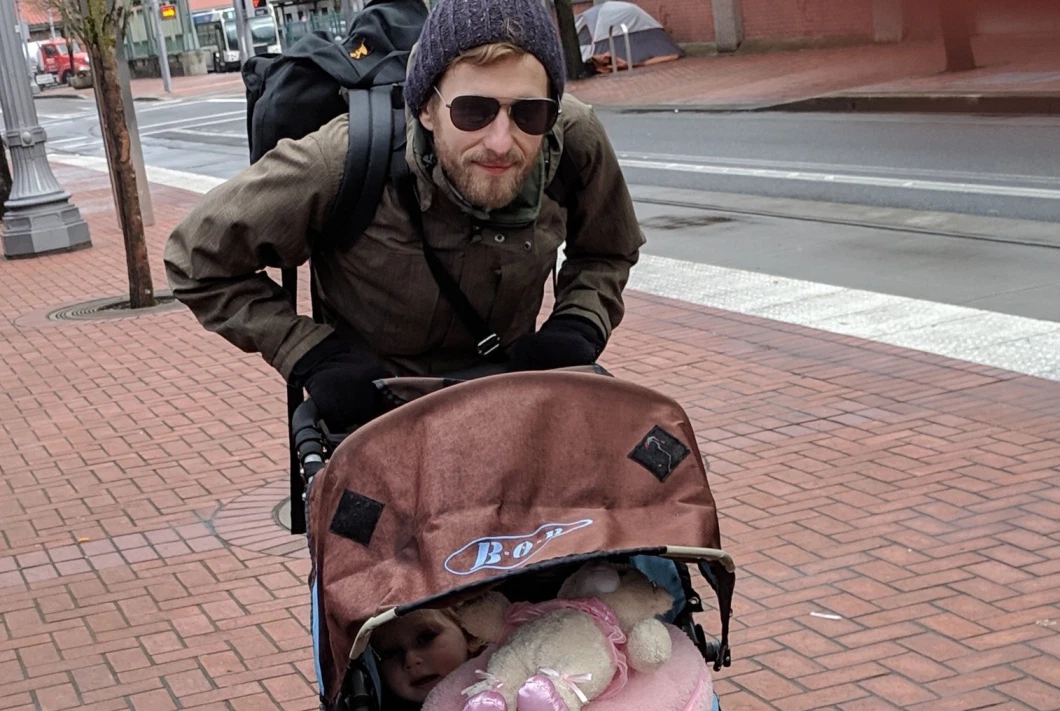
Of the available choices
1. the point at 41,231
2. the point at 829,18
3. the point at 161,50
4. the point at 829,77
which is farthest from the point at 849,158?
the point at 161,50

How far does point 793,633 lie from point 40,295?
9.31 metres

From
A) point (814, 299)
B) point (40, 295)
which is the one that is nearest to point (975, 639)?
point (814, 299)

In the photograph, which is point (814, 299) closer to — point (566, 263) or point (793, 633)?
point (793, 633)

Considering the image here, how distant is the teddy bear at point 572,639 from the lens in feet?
7.68

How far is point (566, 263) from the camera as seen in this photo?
11.3 ft

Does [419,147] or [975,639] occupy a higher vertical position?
[419,147]

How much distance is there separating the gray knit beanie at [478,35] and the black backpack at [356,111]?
0.16 m

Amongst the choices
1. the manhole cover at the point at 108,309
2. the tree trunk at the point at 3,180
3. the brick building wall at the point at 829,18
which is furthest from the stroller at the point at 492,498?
the brick building wall at the point at 829,18

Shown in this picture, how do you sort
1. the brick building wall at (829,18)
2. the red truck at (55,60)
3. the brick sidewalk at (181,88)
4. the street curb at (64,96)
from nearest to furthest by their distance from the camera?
the brick building wall at (829,18), the brick sidewalk at (181,88), the street curb at (64,96), the red truck at (55,60)

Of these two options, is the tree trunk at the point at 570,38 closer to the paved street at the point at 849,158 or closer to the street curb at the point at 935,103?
the paved street at the point at 849,158

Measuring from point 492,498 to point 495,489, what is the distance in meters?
0.02

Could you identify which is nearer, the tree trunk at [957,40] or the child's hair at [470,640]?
the child's hair at [470,640]

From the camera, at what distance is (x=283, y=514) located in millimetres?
6133

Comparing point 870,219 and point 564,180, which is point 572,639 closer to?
point 564,180
